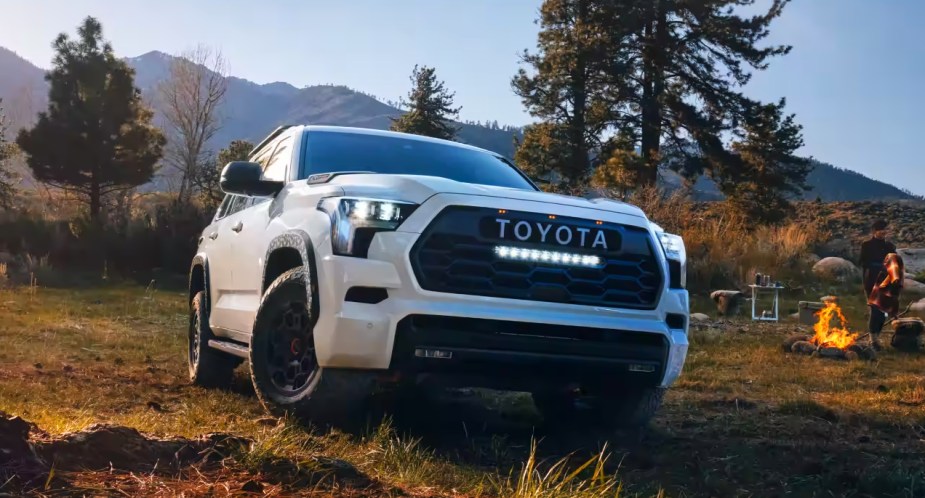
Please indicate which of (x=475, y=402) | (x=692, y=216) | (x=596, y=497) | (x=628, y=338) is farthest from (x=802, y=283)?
(x=596, y=497)

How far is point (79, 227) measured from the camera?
86.4 ft

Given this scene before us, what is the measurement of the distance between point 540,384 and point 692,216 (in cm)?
1896

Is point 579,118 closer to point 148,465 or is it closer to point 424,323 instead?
point 424,323

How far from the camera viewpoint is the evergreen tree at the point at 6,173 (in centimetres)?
3369

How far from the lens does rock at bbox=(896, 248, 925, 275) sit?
2447 centimetres

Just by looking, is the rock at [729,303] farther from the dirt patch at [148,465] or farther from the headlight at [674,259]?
the dirt patch at [148,465]

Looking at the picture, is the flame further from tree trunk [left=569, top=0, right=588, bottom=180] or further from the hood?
tree trunk [left=569, top=0, right=588, bottom=180]

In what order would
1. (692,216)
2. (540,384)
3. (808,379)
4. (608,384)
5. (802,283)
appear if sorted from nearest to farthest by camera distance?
(540,384) < (608,384) < (808,379) < (802,283) < (692,216)

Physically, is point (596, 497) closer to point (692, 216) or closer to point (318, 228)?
point (318, 228)

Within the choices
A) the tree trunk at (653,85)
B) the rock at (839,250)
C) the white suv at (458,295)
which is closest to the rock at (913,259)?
the rock at (839,250)

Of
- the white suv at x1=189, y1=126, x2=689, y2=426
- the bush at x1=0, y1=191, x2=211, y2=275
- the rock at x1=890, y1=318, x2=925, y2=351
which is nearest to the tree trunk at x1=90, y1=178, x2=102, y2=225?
the bush at x1=0, y1=191, x2=211, y2=275

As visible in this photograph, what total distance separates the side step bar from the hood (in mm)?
1341

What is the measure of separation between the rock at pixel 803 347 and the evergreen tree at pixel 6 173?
30103 millimetres

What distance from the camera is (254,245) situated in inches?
214
